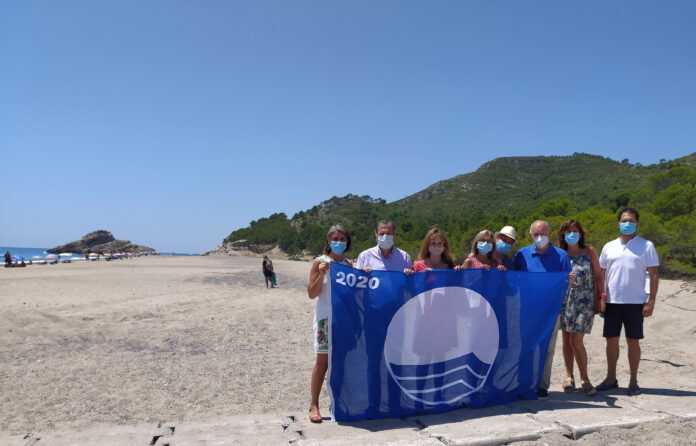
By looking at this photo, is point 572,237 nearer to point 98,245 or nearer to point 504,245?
point 504,245

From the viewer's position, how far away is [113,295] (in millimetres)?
16484

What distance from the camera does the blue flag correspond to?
4215 millimetres

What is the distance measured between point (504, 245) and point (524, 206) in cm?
9381

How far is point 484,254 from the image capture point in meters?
4.91

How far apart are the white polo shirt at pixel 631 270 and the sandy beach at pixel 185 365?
1137 mm

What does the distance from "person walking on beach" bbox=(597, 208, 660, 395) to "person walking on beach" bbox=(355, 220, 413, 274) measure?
8.18 feet

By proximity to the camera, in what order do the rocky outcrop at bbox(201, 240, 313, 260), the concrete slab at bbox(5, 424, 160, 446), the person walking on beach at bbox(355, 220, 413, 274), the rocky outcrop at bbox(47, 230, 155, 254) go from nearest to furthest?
the concrete slab at bbox(5, 424, 160, 446)
the person walking on beach at bbox(355, 220, 413, 274)
the rocky outcrop at bbox(201, 240, 313, 260)
the rocky outcrop at bbox(47, 230, 155, 254)

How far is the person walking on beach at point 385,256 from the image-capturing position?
175 inches

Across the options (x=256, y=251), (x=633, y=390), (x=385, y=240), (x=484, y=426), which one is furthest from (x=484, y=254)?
(x=256, y=251)

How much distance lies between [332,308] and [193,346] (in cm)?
574

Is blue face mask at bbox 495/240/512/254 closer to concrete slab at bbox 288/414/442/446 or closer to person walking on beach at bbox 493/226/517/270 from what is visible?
person walking on beach at bbox 493/226/517/270

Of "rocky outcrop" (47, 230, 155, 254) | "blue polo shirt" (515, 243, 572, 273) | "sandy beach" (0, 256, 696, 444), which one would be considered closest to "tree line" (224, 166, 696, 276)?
"sandy beach" (0, 256, 696, 444)

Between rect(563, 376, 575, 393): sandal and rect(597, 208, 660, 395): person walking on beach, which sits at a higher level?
rect(597, 208, 660, 395): person walking on beach

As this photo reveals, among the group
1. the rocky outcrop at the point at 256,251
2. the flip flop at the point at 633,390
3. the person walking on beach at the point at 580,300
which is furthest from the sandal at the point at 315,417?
the rocky outcrop at the point at 256,251
